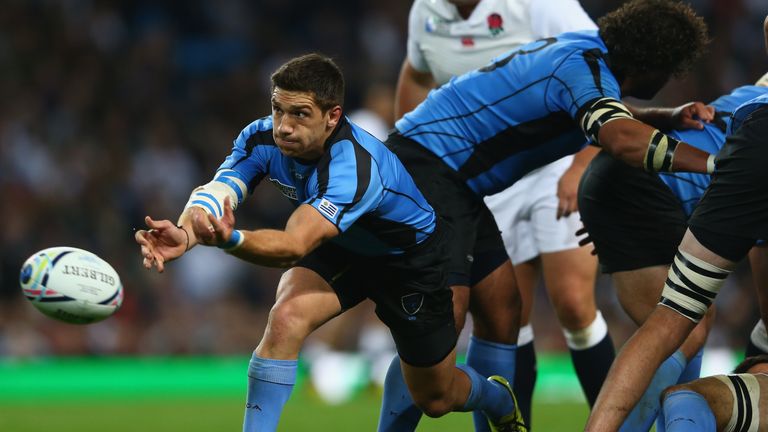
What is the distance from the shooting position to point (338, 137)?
4.33 m

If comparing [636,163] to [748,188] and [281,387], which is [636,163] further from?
[281,387]

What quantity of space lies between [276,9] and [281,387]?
452 inches

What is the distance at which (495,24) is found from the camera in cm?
575

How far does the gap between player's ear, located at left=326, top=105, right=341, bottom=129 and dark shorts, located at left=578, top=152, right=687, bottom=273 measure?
1.32m

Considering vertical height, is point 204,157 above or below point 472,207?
above

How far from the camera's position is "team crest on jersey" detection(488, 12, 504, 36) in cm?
574

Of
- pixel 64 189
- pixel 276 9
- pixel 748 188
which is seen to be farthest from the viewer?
pixel 276 9

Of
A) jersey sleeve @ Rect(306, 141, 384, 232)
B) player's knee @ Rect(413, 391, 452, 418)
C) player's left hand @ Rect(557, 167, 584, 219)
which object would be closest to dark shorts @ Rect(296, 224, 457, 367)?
player's knee @ Rect(413, 391, 452, 418)

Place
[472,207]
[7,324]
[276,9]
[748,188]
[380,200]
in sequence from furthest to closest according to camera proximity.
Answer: [276,9] < [7,324] < [472,207] < [380,200] < [748,188]

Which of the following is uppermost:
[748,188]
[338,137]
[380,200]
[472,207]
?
[338,137]

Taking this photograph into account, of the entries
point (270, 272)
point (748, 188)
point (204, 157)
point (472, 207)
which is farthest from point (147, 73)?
point (748, 188)

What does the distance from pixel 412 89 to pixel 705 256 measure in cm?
237

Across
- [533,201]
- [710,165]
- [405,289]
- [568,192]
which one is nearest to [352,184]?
[405,289]

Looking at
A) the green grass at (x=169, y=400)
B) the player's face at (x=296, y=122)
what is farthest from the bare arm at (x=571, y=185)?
the green grass at (x=169, y=400)
